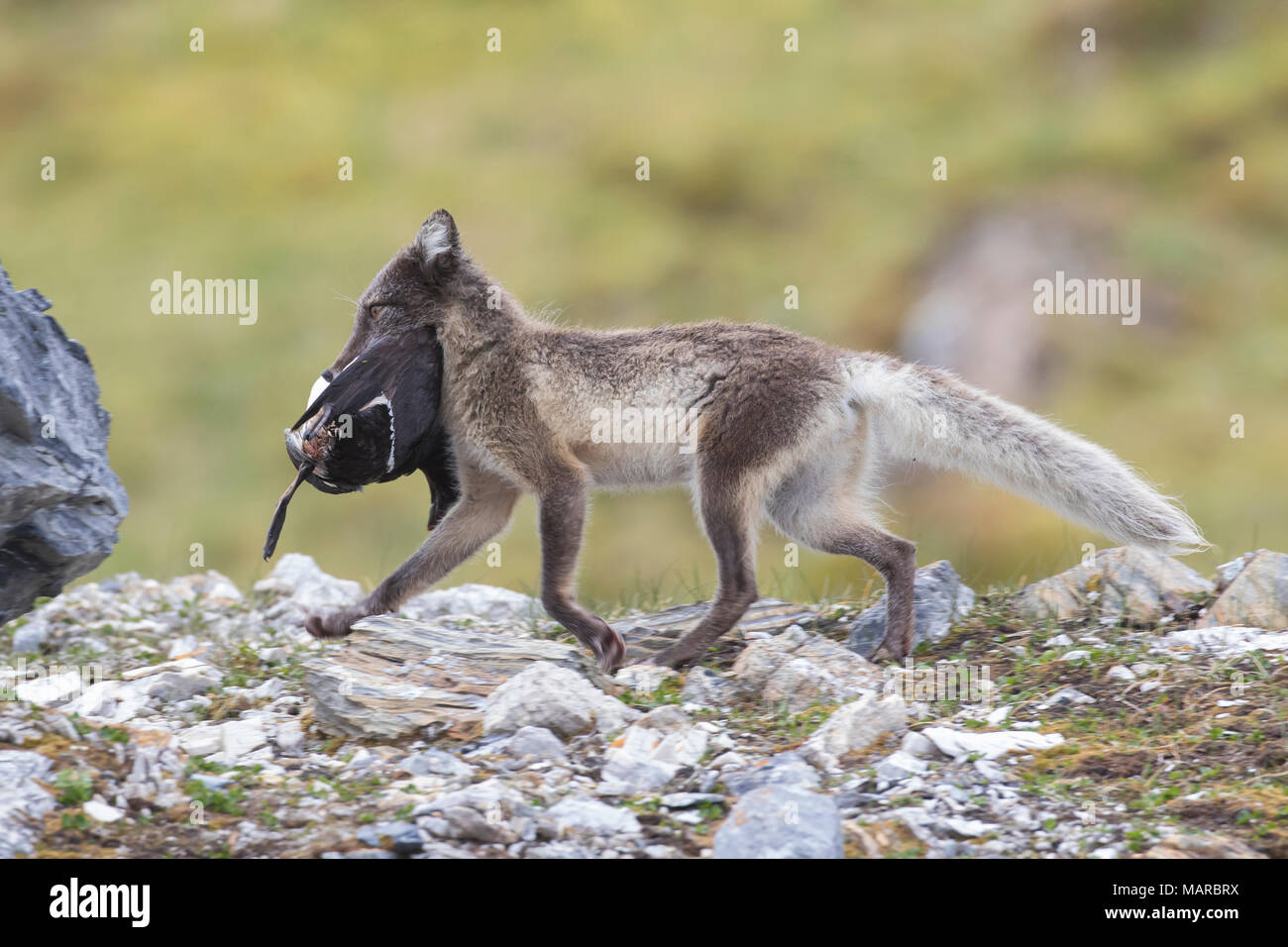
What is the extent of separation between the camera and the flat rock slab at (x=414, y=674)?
5.25m

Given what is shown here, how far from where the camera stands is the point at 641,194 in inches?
757

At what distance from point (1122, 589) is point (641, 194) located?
1376cm

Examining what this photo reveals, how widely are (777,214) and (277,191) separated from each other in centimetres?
727

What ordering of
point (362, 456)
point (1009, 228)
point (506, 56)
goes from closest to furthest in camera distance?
point (362, 456)
point (1009, 228)
point (506, 56)

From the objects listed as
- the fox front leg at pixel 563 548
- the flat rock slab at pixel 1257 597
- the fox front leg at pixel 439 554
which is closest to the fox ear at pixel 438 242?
the fox front leg at pixel 439 554

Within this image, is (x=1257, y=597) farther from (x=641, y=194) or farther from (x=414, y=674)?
(x=641, y=194)

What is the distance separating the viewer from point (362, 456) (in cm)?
627

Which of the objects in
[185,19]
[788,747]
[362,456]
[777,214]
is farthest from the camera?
[185,19]

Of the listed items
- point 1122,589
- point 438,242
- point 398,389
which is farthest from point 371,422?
point 1122,589

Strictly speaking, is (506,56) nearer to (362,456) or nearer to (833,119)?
(833,119)

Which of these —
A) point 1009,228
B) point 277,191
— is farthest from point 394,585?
point 277,191

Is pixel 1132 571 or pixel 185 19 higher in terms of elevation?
pixel 185 19

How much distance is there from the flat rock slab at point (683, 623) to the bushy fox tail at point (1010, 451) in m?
0.96

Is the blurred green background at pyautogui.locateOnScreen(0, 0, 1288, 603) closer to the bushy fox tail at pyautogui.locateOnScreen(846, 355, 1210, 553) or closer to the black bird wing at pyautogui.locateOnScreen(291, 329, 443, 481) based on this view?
the black bird wing at pyautogui.locateOnScreen(291, 329, 443, 481)
